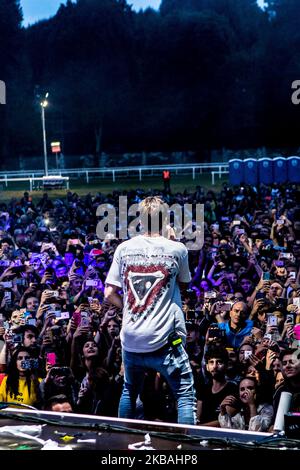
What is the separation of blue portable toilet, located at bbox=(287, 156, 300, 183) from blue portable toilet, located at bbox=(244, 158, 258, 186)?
1.19m

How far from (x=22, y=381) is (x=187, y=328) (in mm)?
1430

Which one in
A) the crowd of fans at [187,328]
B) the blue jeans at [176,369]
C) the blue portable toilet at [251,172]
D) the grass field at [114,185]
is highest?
the blue portable toilet at [251,172]

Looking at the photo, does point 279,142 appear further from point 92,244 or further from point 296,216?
point 92,244

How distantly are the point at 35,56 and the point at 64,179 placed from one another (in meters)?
24.4

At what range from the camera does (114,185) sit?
108ft

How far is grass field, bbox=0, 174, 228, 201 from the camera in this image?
28297mm

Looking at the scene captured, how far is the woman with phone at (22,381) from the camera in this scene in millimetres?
5781

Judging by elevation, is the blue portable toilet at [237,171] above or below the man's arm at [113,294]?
above

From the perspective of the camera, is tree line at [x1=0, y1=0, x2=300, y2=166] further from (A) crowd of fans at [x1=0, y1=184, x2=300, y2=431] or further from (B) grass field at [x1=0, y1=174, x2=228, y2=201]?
(A) crowd of fans at [x1=0, y1=184, x2=300, y2=431]

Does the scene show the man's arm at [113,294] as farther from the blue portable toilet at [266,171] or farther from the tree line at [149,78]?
the tree line at [149,78]

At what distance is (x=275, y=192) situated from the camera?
20969mm

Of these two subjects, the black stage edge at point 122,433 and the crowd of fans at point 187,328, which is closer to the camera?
the black stage edge at point 122,433

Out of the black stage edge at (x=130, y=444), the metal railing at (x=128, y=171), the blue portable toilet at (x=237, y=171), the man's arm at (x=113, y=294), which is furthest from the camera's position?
the metal railing at (x=128, y=171)

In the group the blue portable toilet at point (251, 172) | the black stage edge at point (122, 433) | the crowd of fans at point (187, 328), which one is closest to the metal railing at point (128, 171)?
the blue portable toilet at point (251, 172)
